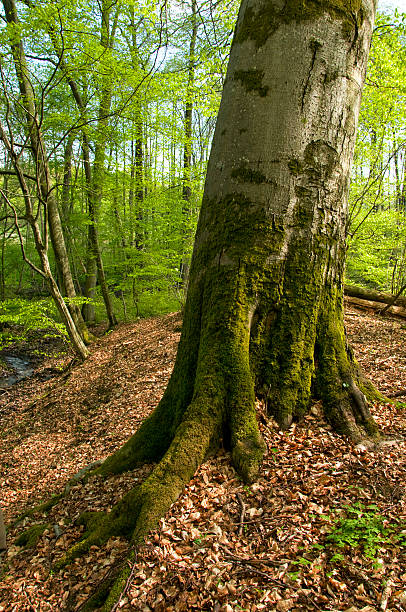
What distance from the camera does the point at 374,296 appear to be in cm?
856

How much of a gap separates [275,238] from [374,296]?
692 cm

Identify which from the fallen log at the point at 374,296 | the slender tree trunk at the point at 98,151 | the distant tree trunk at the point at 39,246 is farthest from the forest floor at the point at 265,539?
the slender tree trunk at the point at 98,151

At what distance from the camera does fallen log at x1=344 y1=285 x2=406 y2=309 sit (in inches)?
315

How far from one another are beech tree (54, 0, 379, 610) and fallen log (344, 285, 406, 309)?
6030 millimetres

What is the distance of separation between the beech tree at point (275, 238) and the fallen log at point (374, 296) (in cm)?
603

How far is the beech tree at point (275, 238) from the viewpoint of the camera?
8.37ft

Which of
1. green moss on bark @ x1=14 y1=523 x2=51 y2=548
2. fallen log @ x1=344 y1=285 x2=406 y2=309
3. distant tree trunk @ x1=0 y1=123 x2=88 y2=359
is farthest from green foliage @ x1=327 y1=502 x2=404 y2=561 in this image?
distant tree trunk @ x1=0 y1=123 x2=88 y2=359

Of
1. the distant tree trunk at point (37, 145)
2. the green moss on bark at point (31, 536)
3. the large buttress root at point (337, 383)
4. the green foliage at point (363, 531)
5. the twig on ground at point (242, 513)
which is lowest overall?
the green moss on bark at point (31, 536)

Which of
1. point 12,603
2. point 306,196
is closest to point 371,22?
point 306,196

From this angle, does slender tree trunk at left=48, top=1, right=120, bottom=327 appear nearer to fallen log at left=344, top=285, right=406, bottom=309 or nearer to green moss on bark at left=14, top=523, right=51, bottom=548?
fallen log at left=344, top=285, right=406, bottom=309

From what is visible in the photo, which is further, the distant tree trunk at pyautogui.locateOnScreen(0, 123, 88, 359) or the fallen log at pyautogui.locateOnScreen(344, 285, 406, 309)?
the fallen log at pyautogui.locateOnScreen(344, 285, 406, 309)

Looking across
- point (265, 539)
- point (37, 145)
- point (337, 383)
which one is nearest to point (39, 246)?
point (37, 145)

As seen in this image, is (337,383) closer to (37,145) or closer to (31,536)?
(31,536)

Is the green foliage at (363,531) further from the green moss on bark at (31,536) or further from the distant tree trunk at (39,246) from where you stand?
the distant tree trunk at (39,246)
